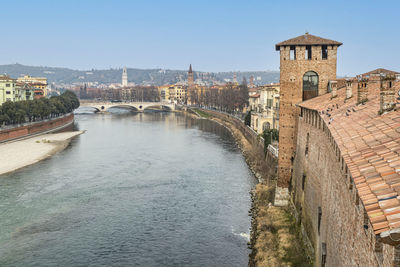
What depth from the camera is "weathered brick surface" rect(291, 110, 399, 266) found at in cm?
672

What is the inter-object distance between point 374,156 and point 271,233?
1438cm

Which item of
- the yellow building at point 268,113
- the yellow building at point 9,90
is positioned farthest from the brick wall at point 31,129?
the yellow building at point 268,113

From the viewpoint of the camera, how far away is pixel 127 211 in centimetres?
2603

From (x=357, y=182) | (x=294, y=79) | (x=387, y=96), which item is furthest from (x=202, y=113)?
(x=357, y=182)

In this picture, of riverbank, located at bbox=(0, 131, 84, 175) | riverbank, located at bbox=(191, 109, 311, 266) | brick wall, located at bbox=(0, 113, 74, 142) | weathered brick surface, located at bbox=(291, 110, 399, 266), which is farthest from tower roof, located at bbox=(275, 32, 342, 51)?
brick wall, located at bbox=(0, 113, 74, 142)

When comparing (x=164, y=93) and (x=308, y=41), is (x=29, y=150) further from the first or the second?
(x=164, y=93)

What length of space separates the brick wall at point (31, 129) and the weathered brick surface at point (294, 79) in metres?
39.9

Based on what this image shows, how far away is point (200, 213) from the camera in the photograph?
25.7 metres

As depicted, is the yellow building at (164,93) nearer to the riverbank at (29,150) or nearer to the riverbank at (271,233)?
the riverbank at (29,150)

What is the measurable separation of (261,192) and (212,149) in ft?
74.6

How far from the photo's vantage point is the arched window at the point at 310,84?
2395 centimetres

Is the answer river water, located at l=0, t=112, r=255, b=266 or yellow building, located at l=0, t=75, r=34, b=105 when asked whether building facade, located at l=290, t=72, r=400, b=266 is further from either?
yellow building, located at l=0, t=75, r=34, b=105

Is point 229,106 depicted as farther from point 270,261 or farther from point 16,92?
point 270,261

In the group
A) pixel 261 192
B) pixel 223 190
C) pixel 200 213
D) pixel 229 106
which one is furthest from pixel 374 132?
pixel 229 106
